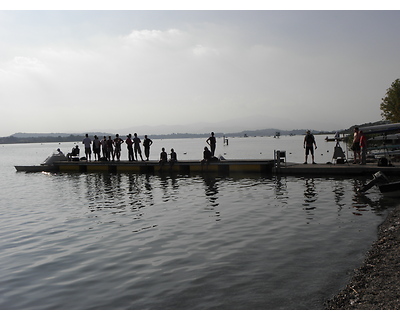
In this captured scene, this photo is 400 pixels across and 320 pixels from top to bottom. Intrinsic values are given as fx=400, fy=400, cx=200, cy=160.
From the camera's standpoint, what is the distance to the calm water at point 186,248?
23.3 ft

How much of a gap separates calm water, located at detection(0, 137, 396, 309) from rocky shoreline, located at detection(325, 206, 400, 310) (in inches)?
11.5

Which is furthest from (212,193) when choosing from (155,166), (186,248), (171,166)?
(155,166)

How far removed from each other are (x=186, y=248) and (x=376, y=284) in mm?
4686

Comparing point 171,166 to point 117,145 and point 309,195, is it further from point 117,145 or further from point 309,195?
point 309,195

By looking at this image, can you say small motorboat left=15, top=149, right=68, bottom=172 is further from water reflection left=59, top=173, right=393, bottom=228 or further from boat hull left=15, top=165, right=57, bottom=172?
water reflection left=59, top=173, right=393, bottom=228

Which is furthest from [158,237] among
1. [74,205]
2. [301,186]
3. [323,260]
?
[301,186]

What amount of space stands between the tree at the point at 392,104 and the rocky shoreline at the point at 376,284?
5233 cm

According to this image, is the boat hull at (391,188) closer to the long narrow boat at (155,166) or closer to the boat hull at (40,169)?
the long narrow boat at (155,166)

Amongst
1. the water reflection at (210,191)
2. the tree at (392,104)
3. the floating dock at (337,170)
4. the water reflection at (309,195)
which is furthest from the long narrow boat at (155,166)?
the tree at (392,104)

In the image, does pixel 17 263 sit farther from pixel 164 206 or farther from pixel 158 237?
pixel 164 206

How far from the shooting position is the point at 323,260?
8.66 meters

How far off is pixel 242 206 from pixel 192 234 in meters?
4.58

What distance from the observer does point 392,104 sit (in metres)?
58.1

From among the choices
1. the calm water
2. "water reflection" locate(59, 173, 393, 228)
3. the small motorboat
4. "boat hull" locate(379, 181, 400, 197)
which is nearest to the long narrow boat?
the small motorboat
